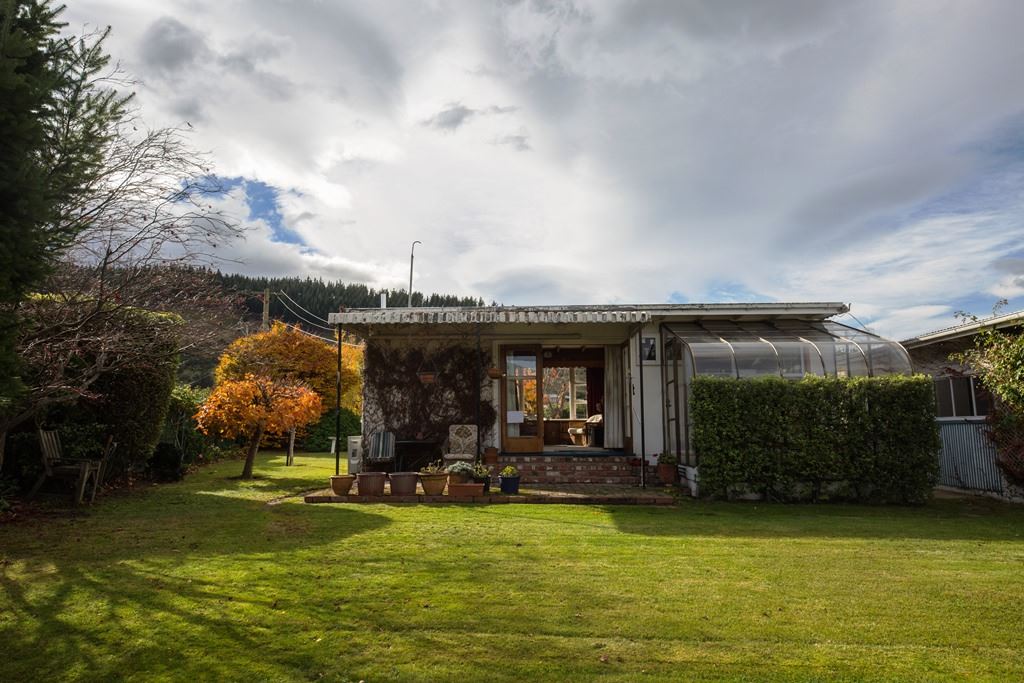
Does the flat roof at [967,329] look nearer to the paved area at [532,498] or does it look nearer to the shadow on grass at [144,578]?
the paved area at [532,498]

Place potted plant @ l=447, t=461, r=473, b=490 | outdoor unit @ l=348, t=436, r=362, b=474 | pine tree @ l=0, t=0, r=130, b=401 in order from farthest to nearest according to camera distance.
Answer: outdoor unit @ l=348, t=436, r=362, b=474 → potted plant @ l=447, t=461, r=473, b=490 → pine tree @ l=0, t=0, r=130, b=401

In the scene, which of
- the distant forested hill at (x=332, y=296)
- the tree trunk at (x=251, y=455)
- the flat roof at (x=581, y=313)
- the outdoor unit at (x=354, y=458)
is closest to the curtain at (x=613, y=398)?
the flat roof at (x=581, y=313)

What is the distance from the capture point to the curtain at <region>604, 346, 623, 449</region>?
43.9ft

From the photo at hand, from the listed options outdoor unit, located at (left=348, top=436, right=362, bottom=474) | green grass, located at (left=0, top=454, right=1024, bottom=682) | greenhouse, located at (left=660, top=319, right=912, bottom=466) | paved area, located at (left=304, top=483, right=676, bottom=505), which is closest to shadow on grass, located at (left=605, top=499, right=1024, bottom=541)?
green grass, located at (left=0, top=454, right=1024, bottom=682)

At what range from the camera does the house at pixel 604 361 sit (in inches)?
424

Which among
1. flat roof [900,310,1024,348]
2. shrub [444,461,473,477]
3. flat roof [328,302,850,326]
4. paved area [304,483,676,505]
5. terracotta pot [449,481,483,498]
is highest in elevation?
flat roof [328,302,850,326]

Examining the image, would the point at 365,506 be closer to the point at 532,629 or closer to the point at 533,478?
the point at 533,478

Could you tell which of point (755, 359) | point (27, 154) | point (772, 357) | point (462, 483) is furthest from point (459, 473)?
point (27, 154)

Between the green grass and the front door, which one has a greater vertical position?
the front door

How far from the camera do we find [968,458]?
11.0m

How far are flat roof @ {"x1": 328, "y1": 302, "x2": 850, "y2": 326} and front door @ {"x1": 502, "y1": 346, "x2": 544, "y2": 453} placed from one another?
1.66m

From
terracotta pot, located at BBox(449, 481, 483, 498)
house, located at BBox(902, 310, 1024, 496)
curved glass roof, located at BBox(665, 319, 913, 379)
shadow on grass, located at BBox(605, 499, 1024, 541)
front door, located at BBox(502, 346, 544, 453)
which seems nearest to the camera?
shadow on grass, located at BBox(605, 499, 1024, 541)

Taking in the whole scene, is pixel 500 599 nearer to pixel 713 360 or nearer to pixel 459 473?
pixel 459 473

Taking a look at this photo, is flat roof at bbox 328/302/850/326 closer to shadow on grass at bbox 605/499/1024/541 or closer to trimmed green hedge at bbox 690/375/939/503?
trimmed green hedge at bbox 690/375/939/503
